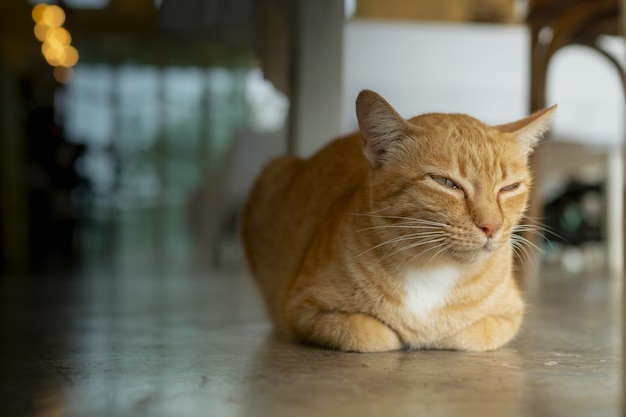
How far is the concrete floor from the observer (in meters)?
1.06

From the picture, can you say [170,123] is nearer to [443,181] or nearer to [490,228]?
[443,181]

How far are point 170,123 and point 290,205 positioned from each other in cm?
310

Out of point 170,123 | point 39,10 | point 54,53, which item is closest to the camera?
point 39,10

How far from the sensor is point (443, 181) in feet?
4.84

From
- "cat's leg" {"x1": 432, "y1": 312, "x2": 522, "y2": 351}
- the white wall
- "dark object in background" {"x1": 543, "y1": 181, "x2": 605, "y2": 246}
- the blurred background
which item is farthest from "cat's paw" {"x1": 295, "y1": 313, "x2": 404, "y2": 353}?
"dark object in background" {"x1": 543, "y1": 181, "x2": 605, "y2": 246}

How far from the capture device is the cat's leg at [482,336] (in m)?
1.59

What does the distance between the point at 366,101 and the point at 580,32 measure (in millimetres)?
1618

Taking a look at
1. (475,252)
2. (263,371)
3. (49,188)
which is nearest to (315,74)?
(475,252)

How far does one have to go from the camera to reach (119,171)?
5109 mm

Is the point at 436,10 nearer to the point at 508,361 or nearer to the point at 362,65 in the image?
the point at 362,65

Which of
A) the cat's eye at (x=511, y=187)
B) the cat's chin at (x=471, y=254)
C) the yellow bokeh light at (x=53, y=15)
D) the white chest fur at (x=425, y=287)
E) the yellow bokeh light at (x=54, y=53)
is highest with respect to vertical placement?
the yellow bokeh light at (x=53, y=15)

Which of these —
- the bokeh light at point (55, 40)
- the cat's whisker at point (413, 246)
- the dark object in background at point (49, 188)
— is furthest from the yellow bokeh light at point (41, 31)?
the cat's whisker at point (413, 246)

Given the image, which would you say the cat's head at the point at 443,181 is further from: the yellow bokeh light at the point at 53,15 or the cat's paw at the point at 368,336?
the yellow bokeh light at the point at 53,15

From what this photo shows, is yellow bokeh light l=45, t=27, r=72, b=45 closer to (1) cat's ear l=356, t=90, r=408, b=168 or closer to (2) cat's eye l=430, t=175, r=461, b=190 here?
(1) cat's ear l=356, t=90, r=408, b=168
